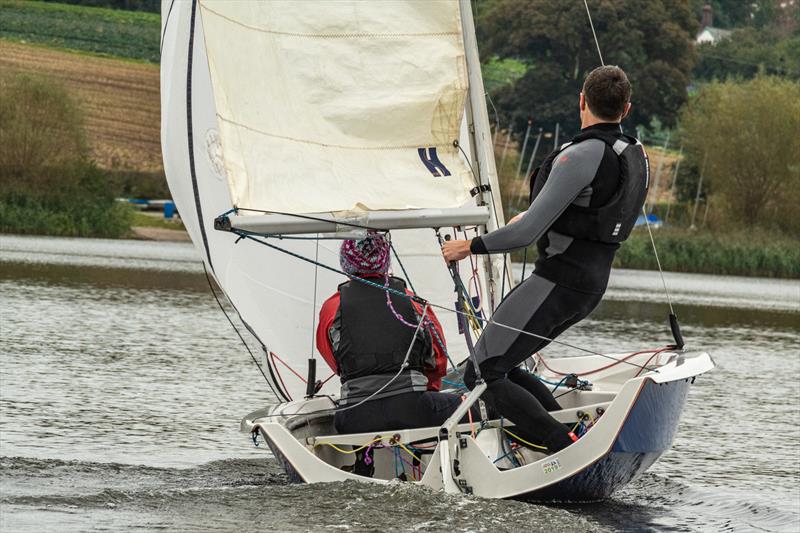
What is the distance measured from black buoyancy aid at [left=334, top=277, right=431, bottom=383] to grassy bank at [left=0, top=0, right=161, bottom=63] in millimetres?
67960

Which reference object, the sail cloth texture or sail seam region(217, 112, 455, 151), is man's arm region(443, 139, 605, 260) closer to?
the sail cloth texture

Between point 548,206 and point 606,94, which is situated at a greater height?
point 606,94

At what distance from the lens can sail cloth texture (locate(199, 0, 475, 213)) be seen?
885 centimetres

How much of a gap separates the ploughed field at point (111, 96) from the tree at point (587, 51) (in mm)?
17291

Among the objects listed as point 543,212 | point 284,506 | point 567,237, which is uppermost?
point 543,212

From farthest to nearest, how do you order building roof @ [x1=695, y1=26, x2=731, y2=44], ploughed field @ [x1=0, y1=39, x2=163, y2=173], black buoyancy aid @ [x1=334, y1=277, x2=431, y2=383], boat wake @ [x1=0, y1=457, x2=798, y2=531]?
building roof @ [x1=695, y1=26, x2=731, y2=44]
ploughed field @ [x1=0, y1=39, x2=163, y2=173]
black buoyancy aid @ [x1=334, y1=277, x2=431, y2=383]
boat wake @ [x1=0, y1=457, x2=798, y2=531]

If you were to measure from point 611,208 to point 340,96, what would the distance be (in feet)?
6.69

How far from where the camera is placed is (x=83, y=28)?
264 ft

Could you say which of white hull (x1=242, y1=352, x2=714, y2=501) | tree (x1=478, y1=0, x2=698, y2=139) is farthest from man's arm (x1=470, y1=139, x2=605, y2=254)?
tree (x1=478, y1=0, x2=698, y2=139)

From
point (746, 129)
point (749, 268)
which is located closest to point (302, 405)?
point (749, 268)

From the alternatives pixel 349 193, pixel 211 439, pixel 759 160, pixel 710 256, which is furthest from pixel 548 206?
pixel 759 160

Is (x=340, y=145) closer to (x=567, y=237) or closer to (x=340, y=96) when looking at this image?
(x=340, y=96)

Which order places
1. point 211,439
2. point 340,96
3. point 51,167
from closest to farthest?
point 340,96
point 211,439
point 51,167

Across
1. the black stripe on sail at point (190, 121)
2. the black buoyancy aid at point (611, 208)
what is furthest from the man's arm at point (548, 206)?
the black stripe on sail at point (190, 121)
